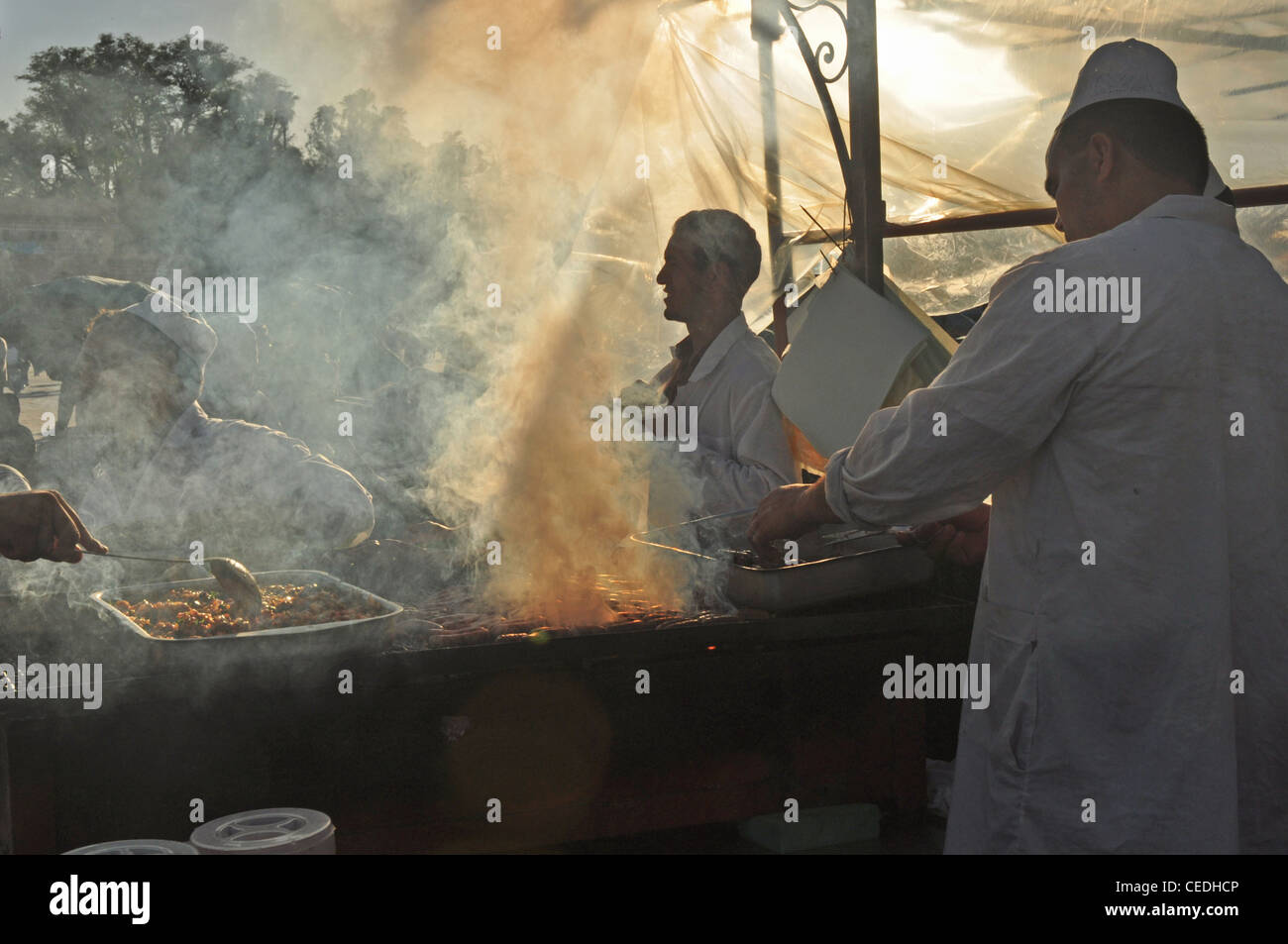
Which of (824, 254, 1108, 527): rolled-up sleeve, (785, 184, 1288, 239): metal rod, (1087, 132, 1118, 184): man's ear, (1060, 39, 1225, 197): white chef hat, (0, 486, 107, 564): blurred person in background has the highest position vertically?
(785, 184, 1288, 239): metal rod

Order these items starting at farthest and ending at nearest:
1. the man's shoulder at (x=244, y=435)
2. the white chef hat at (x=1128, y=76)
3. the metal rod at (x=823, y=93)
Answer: the metal rod at (x=823, y=93) → the man's shoulder at (x=244, y=435) → the white chef hat at (x=1128, y=76)

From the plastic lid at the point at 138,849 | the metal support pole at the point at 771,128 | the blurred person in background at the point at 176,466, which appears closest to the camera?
the plastic lid at the point at 138,849

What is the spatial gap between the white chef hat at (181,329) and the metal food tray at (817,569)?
1829 mm

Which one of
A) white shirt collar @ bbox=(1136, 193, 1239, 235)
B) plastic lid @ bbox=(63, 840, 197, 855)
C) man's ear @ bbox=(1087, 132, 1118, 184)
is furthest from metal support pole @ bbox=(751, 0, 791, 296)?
plastic lid @ bbox=(63, 840, 197, 855)

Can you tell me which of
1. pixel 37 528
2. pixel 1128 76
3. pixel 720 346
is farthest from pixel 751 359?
pixel 37 528

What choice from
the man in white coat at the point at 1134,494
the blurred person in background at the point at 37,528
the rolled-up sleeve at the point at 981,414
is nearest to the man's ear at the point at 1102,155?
the man in white coat at the point at 1134,494

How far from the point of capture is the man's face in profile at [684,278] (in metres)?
4.24

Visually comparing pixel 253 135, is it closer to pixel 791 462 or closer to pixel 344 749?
pixel 791 462

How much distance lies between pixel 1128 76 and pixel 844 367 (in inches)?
Result: 77.1

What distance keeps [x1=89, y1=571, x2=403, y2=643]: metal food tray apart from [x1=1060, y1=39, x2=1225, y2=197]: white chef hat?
6.66 ft

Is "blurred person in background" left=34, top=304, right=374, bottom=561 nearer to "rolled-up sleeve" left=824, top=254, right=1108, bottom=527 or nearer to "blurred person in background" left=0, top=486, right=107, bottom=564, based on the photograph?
"blurred person in background" left=0, top=486, right=107, bottom=564

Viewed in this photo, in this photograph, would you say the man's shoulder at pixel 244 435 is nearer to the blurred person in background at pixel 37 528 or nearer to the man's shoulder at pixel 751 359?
the blurred person in background at pixel 37 528

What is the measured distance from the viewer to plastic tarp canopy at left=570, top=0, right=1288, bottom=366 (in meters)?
3.66
